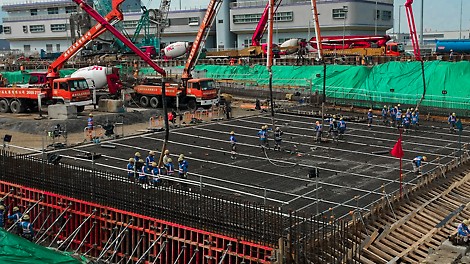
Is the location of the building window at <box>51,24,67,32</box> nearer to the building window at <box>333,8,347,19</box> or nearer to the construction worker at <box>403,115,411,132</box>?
the building window at <box>333,8,347,19</box>

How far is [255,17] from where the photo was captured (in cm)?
8262

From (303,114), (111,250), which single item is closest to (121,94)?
(303,114)

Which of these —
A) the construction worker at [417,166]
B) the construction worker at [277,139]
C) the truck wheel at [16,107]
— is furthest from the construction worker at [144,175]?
the truck wheel at [16,107]

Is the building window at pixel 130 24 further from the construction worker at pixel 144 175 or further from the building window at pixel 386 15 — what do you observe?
the construction worker at pixel 144 175

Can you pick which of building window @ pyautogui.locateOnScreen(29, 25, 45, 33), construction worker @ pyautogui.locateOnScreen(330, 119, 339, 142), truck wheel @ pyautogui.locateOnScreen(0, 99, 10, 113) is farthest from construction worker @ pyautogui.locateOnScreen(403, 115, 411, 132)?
building window @ pyautogui.locateOnScreen(29, 25, 45, 33)

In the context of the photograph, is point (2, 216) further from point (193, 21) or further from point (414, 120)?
point (193, 21)

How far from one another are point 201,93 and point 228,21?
48.1 m

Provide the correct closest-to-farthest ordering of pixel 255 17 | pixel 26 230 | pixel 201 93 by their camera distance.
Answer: pixel 26 230 < pixel 201 93 < pixel 255 17

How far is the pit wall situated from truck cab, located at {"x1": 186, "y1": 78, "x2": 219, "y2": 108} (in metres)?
21.9

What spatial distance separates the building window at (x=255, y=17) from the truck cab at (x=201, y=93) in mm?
40665

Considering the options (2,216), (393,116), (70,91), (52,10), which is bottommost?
(2,216)

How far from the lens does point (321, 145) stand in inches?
1201

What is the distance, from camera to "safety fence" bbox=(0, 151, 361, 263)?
1468 centimetres

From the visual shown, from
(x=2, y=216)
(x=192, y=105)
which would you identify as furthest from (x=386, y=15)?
(x=2, y=216)
